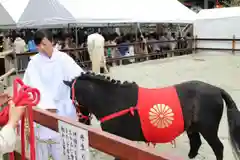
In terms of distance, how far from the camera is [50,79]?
122 inches

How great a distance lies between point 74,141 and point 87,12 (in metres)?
10.6

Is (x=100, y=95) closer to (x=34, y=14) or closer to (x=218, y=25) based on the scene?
(x=34, y=14)

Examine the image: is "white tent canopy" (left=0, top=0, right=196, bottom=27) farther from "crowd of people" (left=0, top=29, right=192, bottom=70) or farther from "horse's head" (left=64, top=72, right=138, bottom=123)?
"horse's head" (left=64, top=72, right=138, bottom=123)

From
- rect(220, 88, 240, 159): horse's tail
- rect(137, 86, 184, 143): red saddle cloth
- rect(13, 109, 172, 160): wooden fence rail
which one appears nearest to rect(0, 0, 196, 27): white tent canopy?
rect(137, 86, 184, 143): red saddle cloth

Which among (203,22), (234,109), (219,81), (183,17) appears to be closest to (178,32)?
(203,22)

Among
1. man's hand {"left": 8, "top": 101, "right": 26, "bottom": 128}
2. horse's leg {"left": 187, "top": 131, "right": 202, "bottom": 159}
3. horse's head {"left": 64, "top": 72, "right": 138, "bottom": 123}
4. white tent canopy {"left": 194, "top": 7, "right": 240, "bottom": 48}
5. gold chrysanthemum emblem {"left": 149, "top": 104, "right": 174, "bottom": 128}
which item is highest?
white tent canopy {"left": 194, "top": 7, "right": 240, "bottom": 48}

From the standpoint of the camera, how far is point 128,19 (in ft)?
41.7

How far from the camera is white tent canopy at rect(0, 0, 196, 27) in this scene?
1061cm

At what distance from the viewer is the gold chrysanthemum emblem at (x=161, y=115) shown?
3242mm

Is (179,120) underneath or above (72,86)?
underneath

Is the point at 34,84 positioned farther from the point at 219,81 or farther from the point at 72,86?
the point at 219,81

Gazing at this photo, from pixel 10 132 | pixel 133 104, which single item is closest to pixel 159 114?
pixel 133 104

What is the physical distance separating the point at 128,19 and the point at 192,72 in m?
3.31

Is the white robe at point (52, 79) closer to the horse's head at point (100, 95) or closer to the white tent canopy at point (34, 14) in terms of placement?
the horse's head at point (100, 95)
